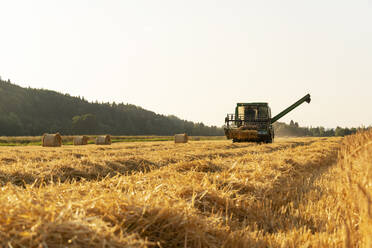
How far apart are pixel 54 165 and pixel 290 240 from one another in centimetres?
661

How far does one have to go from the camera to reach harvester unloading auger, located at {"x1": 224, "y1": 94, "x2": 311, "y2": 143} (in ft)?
78.8

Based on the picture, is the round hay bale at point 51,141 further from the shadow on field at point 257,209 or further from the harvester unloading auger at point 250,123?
the shadow on field at point 257,209

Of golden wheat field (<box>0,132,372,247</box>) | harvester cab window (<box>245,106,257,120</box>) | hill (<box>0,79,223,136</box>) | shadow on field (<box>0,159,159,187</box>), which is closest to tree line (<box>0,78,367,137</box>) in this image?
hill (<box>0,79,223,136</box>)

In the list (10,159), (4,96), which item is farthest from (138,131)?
(10,159)

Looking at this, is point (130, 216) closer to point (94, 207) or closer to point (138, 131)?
point (94, 207)

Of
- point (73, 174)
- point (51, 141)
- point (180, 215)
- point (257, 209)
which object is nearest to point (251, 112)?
point (51, 141)

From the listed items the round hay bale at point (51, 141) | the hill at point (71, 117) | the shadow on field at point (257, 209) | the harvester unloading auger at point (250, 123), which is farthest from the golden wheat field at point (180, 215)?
the hill at point (71, 117)

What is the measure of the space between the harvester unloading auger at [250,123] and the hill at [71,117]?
2723 inches

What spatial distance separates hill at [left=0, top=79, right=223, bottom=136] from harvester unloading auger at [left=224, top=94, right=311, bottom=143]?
6917 cm

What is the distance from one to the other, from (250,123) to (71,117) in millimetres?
90042

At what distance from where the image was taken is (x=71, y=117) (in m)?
106

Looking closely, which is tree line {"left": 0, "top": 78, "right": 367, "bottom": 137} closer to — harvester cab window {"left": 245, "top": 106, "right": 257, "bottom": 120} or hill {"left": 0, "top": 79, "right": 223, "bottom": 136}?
hill {"left": 0, "top": 79, "right": 223, "bottom": 136}

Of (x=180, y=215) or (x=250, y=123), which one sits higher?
(x=250, y=123)

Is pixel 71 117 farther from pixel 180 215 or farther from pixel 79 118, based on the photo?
pixel 180 215
